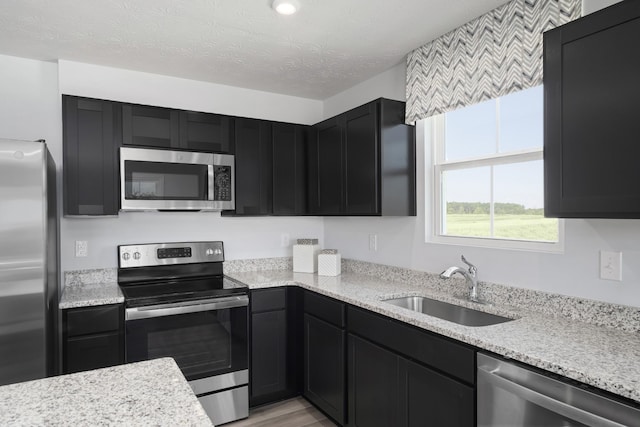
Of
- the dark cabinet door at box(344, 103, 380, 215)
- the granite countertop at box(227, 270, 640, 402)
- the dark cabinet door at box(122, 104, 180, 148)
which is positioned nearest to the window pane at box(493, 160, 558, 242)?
the granite countertop at box(227, 270, 640, 402)

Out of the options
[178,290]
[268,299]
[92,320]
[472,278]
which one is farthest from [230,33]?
[472,278]

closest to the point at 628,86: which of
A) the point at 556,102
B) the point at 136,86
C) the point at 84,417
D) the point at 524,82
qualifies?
the point at 556,102

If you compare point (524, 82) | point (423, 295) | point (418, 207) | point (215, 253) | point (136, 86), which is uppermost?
point (136, 86)

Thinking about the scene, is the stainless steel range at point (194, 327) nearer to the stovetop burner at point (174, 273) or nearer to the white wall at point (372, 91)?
the stovetop burner at point (174, 273)

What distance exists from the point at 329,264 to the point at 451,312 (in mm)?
1131

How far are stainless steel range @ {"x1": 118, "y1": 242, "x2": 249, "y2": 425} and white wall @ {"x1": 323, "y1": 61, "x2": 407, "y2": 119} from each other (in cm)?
179

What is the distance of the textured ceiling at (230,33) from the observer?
209 centimetres

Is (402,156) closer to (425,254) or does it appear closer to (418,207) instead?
(418,207)

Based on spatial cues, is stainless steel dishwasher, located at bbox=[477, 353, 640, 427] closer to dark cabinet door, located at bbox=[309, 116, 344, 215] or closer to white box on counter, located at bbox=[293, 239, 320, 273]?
dark cabinet door, located at bbox=[309, 116, 344, 215]

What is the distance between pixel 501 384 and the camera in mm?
1495

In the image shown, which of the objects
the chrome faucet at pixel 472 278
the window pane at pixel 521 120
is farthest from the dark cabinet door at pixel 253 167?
the window pane at pixel 521 120

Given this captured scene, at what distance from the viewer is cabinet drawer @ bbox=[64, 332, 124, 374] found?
7.52 ft

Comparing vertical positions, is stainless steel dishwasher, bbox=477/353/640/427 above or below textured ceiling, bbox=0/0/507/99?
below

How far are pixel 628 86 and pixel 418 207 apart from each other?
1.52 m
